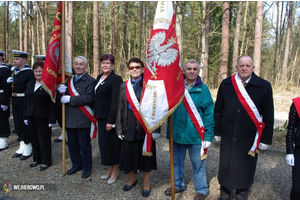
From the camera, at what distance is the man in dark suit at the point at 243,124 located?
10.1ft

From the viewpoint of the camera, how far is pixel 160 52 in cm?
276

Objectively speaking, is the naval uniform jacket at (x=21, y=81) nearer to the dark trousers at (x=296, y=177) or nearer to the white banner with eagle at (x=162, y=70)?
the white banner with eagle at (x=162, y=70)

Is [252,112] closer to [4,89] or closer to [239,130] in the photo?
[239,130]

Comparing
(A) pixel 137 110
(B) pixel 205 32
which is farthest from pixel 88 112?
(B) pixel 205 32

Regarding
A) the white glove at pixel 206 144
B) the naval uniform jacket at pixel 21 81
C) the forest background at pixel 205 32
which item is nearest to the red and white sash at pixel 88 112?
the naval uniform jacket at pixel 21 81

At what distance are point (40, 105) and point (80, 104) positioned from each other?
0.94m

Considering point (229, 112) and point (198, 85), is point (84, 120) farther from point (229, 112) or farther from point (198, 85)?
point (229, 112)

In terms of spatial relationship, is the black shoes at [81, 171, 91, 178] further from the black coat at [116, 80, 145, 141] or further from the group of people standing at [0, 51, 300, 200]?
the black coat at [116, 80, 145, 141]

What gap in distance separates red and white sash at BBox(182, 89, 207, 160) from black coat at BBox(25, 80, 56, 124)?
2.59 m

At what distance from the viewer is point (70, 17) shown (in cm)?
1108

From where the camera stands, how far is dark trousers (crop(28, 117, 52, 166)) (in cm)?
446

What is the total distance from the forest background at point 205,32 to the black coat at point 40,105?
241 inches

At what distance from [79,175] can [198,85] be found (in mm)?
2820

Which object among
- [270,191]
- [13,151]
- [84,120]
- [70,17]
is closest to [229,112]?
[270,191]
